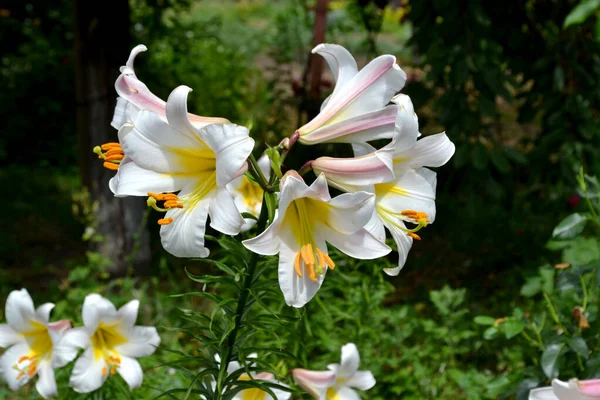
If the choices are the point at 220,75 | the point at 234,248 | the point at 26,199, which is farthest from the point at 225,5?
the point at 234,248

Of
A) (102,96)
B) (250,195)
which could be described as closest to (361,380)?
(250,195)

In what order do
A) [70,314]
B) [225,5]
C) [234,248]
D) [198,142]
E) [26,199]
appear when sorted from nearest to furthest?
[198,142] < [234,248] < [70,314] < [26,199] < [225,5]

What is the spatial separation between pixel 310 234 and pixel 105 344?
3.17ft

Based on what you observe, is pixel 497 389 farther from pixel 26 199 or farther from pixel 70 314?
pixel 26 199

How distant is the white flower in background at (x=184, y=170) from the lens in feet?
3.77

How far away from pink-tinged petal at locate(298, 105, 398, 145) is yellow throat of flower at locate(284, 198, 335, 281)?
5.3 inches

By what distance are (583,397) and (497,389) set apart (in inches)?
34.0

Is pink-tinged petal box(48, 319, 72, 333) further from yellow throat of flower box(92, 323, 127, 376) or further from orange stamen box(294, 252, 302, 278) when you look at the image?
orange stamen box(294, 252, 302, 278)

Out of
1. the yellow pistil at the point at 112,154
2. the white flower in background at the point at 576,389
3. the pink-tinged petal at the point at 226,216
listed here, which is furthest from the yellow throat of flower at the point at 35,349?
the white flower in background at the point at 576,389

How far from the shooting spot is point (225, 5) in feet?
50.3

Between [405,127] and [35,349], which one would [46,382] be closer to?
[35,349]

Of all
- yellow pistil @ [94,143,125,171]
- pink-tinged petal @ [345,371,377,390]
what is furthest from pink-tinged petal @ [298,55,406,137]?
pink-tinged petal @ [345,371,377,390]

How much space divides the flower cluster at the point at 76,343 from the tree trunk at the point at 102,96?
141 centimetres

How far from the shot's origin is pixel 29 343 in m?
1.98
